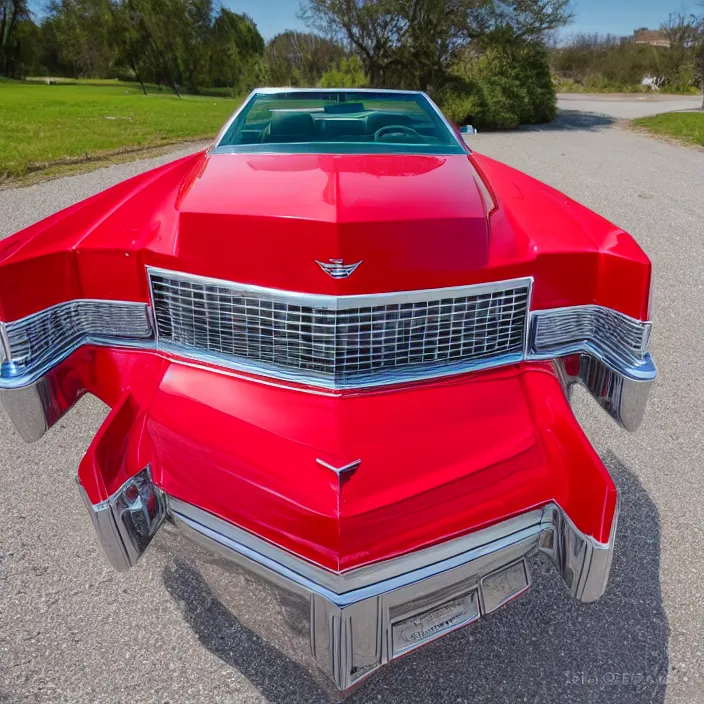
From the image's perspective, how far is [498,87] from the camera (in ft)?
52.2

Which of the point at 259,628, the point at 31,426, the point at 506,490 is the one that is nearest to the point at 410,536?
the point at 506,490

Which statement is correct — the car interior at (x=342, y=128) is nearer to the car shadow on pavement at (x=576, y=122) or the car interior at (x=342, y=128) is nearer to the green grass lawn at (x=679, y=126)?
the green grass lawn at (x=679, y=126)

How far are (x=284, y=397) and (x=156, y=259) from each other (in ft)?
1.77

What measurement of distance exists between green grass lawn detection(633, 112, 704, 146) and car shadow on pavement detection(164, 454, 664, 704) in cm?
1334

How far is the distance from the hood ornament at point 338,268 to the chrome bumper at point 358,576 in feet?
2.21

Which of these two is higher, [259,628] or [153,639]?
[259,628]

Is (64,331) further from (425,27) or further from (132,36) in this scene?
(132,36)

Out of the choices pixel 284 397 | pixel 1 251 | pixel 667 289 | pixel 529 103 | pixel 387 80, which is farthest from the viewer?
pixel 387 80

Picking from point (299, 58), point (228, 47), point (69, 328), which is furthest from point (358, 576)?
point (228, 47)

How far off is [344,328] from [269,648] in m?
0.97

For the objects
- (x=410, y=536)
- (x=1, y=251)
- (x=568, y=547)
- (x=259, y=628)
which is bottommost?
(x=259, y=628)

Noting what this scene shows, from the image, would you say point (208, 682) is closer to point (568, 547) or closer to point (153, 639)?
point (153, 639)

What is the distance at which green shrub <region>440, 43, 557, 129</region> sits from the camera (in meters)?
15.8

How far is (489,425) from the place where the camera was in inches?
60.7
